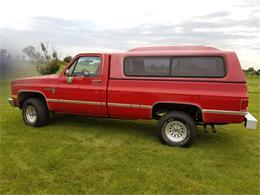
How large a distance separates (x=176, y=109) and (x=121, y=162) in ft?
5.94

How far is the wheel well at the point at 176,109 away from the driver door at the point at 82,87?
4.15ft

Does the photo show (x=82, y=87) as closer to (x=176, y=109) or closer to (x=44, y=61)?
(x=176, y=109)

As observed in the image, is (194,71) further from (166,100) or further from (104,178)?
(104,178)

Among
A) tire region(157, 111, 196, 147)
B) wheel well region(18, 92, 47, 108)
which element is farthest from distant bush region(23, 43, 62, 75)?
tire region(157, 111, 196, 147)

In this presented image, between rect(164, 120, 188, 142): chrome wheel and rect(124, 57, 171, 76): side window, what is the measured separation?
1.06 meters

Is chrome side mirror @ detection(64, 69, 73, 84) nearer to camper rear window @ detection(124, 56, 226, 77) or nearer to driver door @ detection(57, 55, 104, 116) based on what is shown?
driver door @ detection(57, 55, 104, 116)

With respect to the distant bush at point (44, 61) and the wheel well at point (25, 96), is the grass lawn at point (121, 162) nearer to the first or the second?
the wheel well at point (25, 96)

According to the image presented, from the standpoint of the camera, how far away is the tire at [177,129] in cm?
540

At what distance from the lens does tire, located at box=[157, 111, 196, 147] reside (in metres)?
5.40

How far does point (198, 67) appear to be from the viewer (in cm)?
535

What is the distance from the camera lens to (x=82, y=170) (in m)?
4.29

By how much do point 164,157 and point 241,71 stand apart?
217cm

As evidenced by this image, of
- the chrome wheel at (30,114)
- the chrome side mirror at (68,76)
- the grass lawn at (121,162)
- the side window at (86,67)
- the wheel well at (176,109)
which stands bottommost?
the grass lawn at (121,162)

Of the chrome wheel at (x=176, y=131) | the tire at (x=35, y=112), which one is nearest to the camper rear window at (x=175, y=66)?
the chrome wheel at (x=176, y=131)
